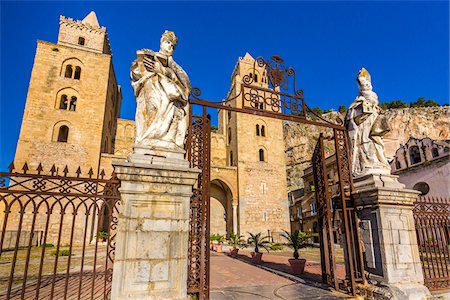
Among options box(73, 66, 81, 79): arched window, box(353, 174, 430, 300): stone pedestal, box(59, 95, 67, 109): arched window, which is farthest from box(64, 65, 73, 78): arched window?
box(353, 174, 430, 300): stone pedestal

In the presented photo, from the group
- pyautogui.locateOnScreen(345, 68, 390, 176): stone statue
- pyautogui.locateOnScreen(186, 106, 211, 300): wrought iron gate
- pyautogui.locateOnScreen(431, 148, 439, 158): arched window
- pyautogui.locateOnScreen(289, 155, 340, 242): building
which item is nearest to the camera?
pyautogui.locateOnScreen(186, 106, 211, 300): wrought iron gate

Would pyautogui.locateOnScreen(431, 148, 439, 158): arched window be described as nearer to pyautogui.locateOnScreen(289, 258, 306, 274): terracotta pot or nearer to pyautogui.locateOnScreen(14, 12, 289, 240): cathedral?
pyautogui.locateOnScreen(14, 12, 289, 240): cathedral

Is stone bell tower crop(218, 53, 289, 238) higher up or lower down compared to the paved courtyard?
higher up

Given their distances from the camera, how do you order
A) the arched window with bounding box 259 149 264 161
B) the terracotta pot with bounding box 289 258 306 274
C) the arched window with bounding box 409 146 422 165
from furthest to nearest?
the arched window with bounding box 259 149 264 161
the arched window with bounding box 409 146 422 165
the terracotta pot with bounding box 289 258 306 274

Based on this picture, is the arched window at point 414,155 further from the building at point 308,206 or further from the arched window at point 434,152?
the building at point 308,206

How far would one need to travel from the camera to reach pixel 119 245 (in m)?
3.45

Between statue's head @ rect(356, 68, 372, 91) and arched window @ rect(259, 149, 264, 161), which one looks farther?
arched window @ rect(259, 149, 264, 161)

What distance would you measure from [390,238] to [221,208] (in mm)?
23618

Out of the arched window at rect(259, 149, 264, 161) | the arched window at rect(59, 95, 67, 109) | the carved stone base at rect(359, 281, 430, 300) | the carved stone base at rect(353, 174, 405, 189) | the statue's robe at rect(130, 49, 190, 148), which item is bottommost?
the carved stone base at rect(359, 281, 430, 300)

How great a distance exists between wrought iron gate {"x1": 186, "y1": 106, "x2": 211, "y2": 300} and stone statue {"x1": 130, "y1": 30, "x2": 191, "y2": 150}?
0.77 metres

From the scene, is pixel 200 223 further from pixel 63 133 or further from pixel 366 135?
pixel 63 133

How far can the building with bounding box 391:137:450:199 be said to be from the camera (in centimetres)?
1911

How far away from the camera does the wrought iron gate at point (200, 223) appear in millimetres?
4344

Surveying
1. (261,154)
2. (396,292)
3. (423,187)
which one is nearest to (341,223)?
(396,292)
